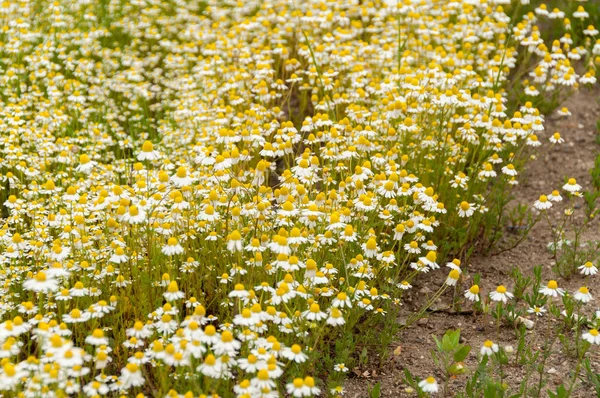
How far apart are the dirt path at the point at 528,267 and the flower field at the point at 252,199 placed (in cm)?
10

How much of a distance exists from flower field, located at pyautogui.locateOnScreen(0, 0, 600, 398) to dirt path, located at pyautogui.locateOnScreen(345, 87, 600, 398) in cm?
10

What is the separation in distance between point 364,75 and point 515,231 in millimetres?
1897

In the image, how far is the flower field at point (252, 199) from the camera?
3.68 metres

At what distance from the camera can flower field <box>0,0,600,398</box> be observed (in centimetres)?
368

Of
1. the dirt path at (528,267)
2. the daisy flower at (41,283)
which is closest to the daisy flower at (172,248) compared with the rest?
the daisy flower at (41,283)

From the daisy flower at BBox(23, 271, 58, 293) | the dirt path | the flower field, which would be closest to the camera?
the daisy flower at BBox(23, 271, 58, 293)

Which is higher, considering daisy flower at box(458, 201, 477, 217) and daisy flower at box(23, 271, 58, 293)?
daisy flower at box(23, 271, 58, 293)

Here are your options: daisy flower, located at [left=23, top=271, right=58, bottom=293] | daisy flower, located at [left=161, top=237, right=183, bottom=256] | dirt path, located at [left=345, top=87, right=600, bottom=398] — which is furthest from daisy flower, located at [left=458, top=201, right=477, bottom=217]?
daisy flower, located at [left=23, top=271, right=58, bottom=293]

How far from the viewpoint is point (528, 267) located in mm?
5398

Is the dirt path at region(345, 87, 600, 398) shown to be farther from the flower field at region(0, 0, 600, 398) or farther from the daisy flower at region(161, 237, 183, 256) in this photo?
the daisy flower at region(161, 237, 183, 256)

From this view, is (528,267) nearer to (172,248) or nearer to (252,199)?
(252,199)

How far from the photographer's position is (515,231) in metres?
5.81

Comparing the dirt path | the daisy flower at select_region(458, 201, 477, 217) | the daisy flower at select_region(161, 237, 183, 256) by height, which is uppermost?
the daisy flower at select_region(161, 237, 183, 256)

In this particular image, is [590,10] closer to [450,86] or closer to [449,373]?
[450,86]
